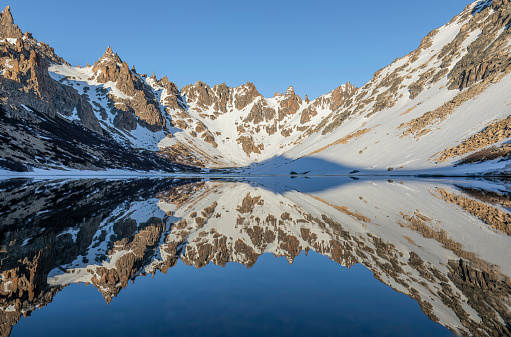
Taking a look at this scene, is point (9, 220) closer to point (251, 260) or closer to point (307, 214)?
point (251, 260)

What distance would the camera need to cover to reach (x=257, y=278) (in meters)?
9.29

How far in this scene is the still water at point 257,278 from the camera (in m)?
6.25

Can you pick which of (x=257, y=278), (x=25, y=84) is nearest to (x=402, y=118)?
(x=257, y=278)

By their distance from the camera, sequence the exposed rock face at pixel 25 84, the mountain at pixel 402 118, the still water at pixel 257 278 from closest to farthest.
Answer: the still water at pixel 257 278, the mountain at pixel 402 118, the exposed rock face at pixel 25 84

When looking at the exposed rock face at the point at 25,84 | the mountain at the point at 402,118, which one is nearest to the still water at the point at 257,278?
the mountain at the point at 402,118

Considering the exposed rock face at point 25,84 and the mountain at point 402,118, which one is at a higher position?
the exposed rock face at point 25,84

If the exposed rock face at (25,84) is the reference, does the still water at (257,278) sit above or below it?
below

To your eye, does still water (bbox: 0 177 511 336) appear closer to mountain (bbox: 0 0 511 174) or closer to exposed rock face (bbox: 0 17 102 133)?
mountain (bbox: 0 0 511 174)

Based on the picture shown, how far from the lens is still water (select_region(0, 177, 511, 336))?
625 centimetres

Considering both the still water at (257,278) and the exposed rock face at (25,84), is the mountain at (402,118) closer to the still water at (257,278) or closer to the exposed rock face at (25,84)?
the exposed rock face at (25,84)

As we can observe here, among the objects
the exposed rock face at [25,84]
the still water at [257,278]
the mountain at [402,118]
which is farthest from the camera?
the exposed rock face at [25,84]

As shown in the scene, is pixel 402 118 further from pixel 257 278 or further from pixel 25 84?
pixel 25 84

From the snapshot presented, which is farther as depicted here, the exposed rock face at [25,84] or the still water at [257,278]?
the exposed rock face at [25,84]

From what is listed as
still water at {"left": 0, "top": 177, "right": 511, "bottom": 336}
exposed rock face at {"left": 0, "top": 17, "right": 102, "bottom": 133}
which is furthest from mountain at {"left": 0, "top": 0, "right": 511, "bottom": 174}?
still water at {"left": 0, "top": 177, "right": 511, "bottom": 336}
